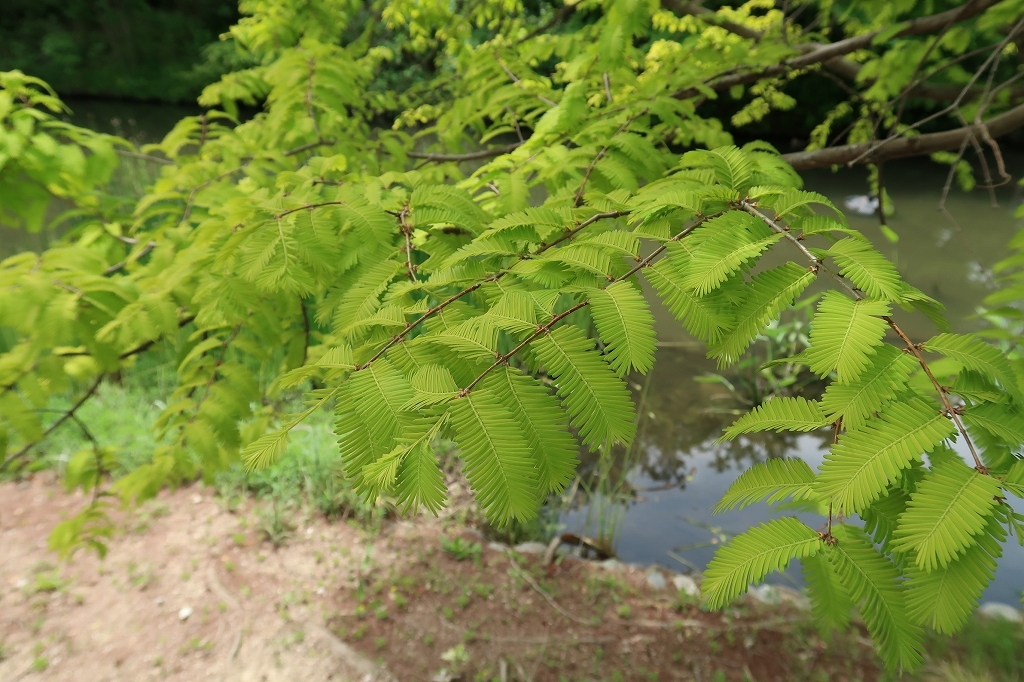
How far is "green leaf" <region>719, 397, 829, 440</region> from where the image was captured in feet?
2.33

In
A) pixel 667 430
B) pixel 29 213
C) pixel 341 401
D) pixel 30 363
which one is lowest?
pixel 667 430

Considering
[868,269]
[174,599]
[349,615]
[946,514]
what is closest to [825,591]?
[946,514]

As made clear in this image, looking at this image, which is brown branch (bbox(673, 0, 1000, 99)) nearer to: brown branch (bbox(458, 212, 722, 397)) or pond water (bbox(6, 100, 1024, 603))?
pond water (bbox(6, 100, 1024, 603))

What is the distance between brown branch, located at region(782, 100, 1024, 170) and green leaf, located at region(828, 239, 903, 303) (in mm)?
1300

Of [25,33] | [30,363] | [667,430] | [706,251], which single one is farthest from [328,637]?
[25,33]

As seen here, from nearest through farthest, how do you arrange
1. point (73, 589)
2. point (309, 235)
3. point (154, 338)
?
point (309, 235)
point (154, 338)
point (73, 589)

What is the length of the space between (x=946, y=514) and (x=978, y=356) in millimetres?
236

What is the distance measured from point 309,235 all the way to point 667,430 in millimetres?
3843

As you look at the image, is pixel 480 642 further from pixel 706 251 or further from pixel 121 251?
pixel 706 251

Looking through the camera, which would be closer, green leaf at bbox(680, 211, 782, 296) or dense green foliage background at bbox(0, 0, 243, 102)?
green leaf at bbox(680, 211, 782, 296)

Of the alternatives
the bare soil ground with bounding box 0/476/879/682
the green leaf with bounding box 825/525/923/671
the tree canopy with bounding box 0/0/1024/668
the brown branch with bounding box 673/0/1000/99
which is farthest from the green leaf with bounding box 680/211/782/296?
the bare soil ground with bounding box 0/476/879/682

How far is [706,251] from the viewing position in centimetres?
82

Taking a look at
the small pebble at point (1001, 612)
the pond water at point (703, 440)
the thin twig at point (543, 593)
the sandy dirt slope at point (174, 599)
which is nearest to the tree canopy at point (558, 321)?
the sandy dirt slope at point (174, 599)

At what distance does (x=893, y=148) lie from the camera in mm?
2016
